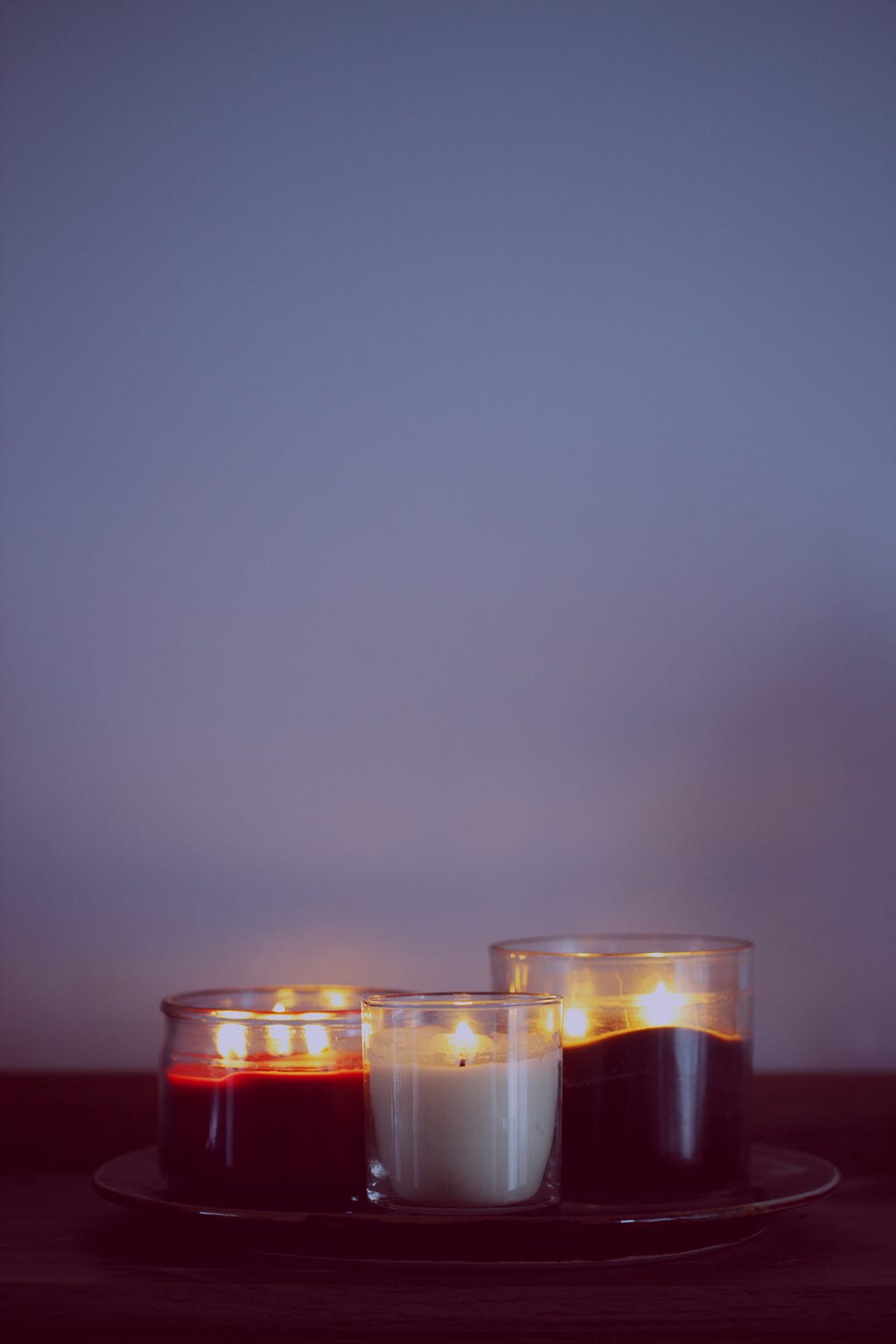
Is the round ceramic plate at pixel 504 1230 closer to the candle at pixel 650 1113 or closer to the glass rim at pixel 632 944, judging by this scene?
the candle at pixel 650 1113

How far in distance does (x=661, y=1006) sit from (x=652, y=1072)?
0.03 metres

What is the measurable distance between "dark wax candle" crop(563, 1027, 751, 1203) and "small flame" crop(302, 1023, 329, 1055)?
0.12m

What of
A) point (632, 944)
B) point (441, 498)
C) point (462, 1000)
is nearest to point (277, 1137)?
point (462, 1000)

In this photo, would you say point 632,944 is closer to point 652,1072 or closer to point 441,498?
point 652,1072

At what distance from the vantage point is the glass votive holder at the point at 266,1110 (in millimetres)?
614

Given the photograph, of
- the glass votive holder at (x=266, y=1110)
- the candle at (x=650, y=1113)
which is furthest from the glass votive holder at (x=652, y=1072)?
the glass votive holder at (x=266, y=1110)

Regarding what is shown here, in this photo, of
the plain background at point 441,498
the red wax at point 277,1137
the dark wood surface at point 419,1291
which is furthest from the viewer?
the plain background at point 441,498

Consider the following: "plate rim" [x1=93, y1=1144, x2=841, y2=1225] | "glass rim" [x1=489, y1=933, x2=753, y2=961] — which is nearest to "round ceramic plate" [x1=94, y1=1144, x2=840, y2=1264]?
"plate rim" [x1=93, y1=1144, x2=841, y2=1225]

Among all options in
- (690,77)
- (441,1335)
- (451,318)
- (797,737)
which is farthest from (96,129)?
(441,1335)

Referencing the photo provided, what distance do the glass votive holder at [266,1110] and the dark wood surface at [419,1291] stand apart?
3cm

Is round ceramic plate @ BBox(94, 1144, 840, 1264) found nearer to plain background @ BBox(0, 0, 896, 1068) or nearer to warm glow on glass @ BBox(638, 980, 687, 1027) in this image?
warm glow on glass @ BBox(638, 980, 687, 1027)

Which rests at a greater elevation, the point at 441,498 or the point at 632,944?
the point at 441,498

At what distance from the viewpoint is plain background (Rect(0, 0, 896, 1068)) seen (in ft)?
2.69

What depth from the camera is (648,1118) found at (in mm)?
622
